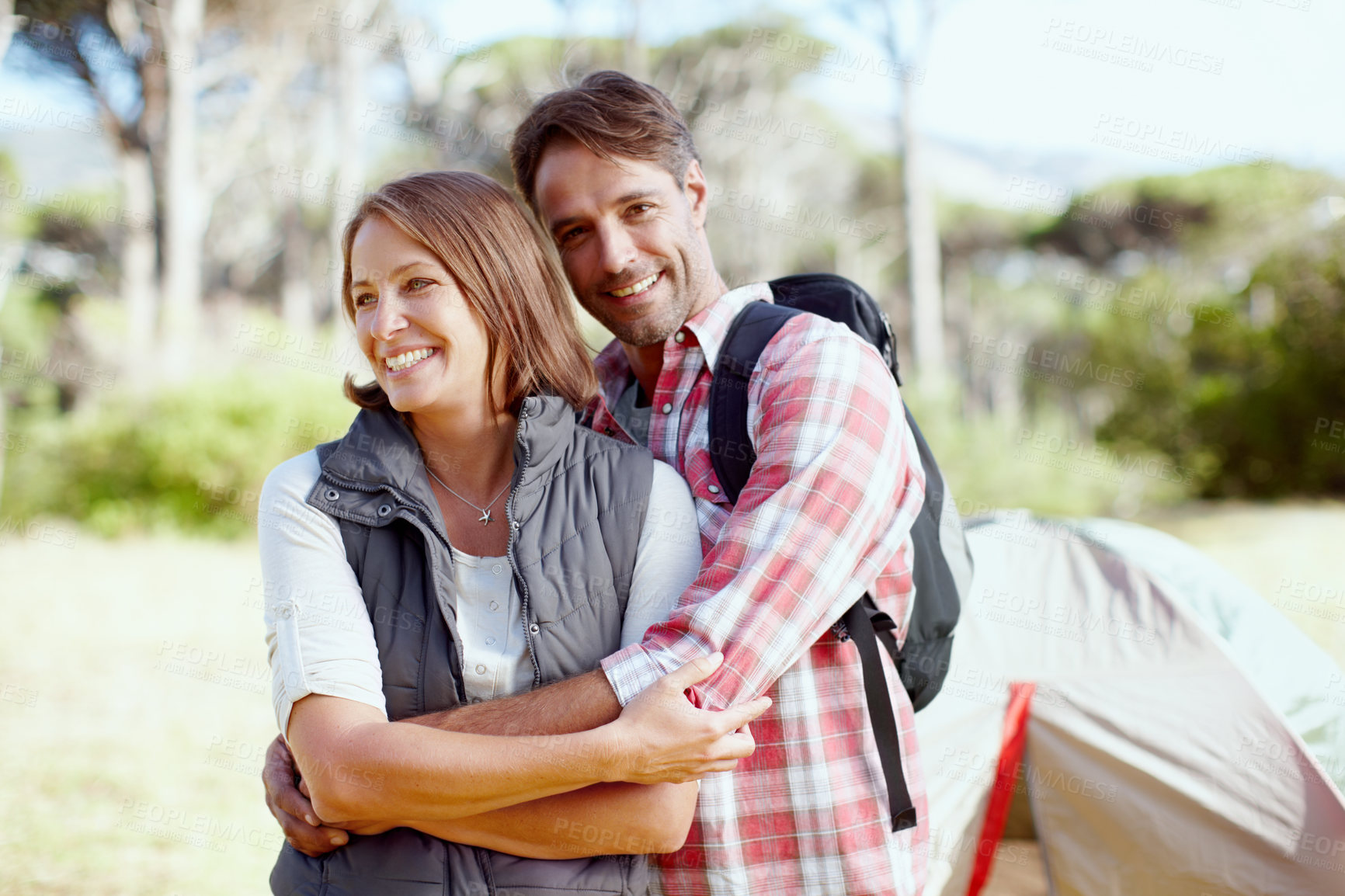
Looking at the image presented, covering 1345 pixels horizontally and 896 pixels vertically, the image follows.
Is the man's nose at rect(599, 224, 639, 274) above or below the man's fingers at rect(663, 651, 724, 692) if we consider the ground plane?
above

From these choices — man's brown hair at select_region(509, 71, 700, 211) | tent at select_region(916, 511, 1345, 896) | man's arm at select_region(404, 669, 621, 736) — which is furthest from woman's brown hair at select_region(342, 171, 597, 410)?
tent at select_region(916, 511, 1345, 896)

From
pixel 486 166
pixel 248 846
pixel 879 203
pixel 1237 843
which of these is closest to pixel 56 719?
pixel 248 846

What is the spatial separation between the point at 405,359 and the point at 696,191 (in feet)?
3.07

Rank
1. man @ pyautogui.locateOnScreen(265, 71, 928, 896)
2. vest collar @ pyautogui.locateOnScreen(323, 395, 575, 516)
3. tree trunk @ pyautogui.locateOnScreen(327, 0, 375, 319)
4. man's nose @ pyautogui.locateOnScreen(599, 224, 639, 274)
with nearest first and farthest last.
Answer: man @ pyautogui.locateOnScreen(265, 71, 928, 896) < vest collar @ pyautogui.locateOnScreen(323, 395, 575, 516) < man's nose @ pyautogui.locateOnScreen(599, 224, 639, 274) < tree trunk @ pyautogui.locateOnScreen(327, 0, 375, 319)

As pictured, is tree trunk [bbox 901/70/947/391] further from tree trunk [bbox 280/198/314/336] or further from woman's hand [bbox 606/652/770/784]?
woman's hand [bbox 606/652/770/784]

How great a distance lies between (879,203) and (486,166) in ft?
45.0

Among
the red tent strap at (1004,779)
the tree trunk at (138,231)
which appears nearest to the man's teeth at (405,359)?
the red tent strap at (1004,779)

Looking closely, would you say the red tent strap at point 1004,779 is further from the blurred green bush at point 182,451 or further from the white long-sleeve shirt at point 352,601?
the blurred green bush at point 182,451

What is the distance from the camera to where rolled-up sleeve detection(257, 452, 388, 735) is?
61.0 inches

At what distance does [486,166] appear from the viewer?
1481 centimetres

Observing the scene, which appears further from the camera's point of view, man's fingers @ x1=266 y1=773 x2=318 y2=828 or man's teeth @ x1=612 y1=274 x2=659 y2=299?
man's teeth @ x1=612 y1=274 x2=659 y2=299

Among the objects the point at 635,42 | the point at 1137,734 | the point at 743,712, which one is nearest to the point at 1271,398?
the point at 635,42

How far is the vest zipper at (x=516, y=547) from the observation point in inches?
64.3

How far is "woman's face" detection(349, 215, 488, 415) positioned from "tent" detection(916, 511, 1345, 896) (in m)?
2.16
